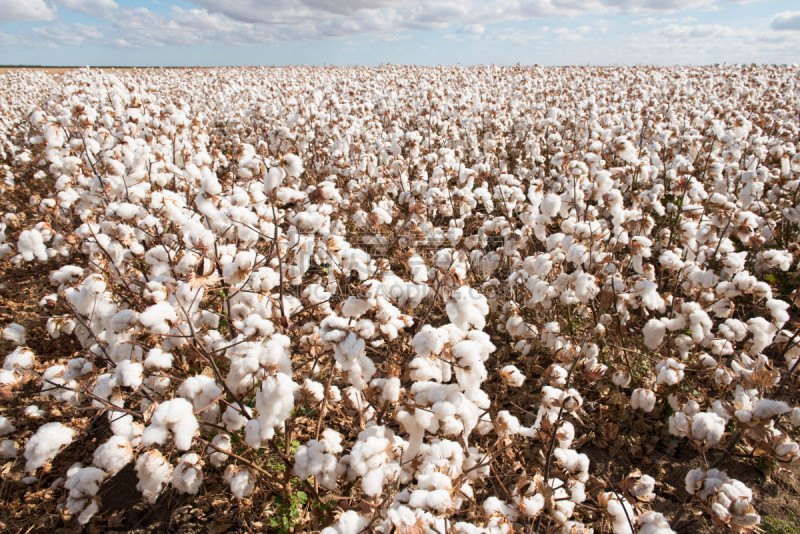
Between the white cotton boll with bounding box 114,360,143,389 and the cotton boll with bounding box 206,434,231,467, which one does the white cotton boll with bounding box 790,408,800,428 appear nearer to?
the cotton boll with bounding box 206,434,231,467

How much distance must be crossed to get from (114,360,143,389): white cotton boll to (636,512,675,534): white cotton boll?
2.38m

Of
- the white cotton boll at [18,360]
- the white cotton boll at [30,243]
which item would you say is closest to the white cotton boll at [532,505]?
the white cotton boll at [18,360]

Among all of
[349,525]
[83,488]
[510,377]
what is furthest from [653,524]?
[83,488]

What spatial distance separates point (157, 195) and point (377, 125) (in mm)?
5708

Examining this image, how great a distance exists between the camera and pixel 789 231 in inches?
205

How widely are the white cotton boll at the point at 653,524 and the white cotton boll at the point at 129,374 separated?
7.82 ft

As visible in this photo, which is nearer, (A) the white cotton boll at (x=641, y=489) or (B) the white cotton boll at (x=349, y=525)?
(B) the white cotton boll at (x=349, y=525)

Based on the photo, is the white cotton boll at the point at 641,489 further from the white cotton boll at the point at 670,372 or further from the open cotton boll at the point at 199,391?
the open cotton boll at the point at 199,391

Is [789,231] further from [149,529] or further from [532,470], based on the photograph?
[149,529]

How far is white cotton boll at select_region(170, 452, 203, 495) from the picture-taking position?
2145mm

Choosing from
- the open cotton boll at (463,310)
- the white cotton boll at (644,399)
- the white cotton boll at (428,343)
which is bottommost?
the white cotton boll at (644,399)

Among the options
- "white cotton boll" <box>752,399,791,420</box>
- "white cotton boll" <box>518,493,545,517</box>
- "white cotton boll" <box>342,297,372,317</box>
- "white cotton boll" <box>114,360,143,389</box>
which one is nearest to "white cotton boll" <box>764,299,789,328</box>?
"white cotton boll" <box>752,399,791,420</box>

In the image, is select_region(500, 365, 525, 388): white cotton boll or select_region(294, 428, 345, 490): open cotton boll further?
select_region(500, 365, 525, 388): white cotton boll

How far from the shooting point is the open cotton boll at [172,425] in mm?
1680
